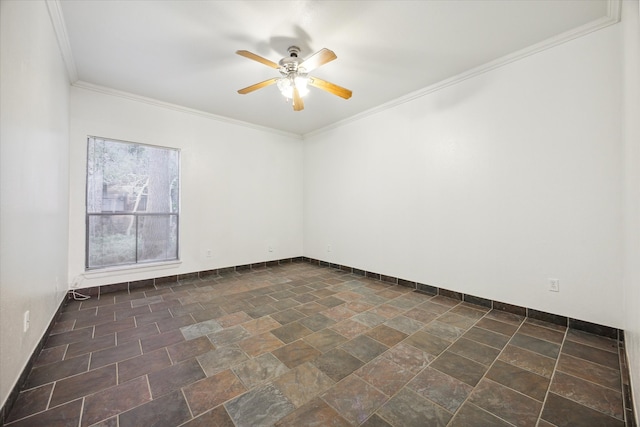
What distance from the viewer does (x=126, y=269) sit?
3.52 meters

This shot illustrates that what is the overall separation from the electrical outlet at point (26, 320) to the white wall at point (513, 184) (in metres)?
3.68

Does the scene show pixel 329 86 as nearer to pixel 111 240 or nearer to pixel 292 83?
pixel 292 83

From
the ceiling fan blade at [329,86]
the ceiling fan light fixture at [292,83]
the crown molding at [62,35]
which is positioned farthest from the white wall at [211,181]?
the ceiling fan blade at [329,86]

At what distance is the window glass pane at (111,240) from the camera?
3414mm

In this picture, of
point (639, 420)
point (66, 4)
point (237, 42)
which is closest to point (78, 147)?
point (66, 4)

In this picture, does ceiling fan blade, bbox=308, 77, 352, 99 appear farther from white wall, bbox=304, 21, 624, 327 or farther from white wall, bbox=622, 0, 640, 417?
white wall, bbox=622, 0, 640, 417

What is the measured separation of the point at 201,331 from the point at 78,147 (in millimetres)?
2827

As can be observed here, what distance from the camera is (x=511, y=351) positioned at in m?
2.03

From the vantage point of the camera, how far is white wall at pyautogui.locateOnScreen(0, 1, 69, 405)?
4.41ft

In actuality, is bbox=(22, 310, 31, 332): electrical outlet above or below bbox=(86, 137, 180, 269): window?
below

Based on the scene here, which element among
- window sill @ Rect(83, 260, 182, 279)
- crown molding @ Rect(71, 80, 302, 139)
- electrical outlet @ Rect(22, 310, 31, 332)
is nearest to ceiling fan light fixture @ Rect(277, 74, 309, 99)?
crown molding @ Rect(71, 80, 302, 139)

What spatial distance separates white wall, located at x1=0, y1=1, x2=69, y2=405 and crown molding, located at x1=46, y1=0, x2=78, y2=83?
74 millimetres

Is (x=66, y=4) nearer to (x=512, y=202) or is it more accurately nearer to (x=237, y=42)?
(x=237, y=42)

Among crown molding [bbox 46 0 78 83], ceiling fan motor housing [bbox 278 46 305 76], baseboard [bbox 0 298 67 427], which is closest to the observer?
baseboard [bbox 0 298 67 427]
